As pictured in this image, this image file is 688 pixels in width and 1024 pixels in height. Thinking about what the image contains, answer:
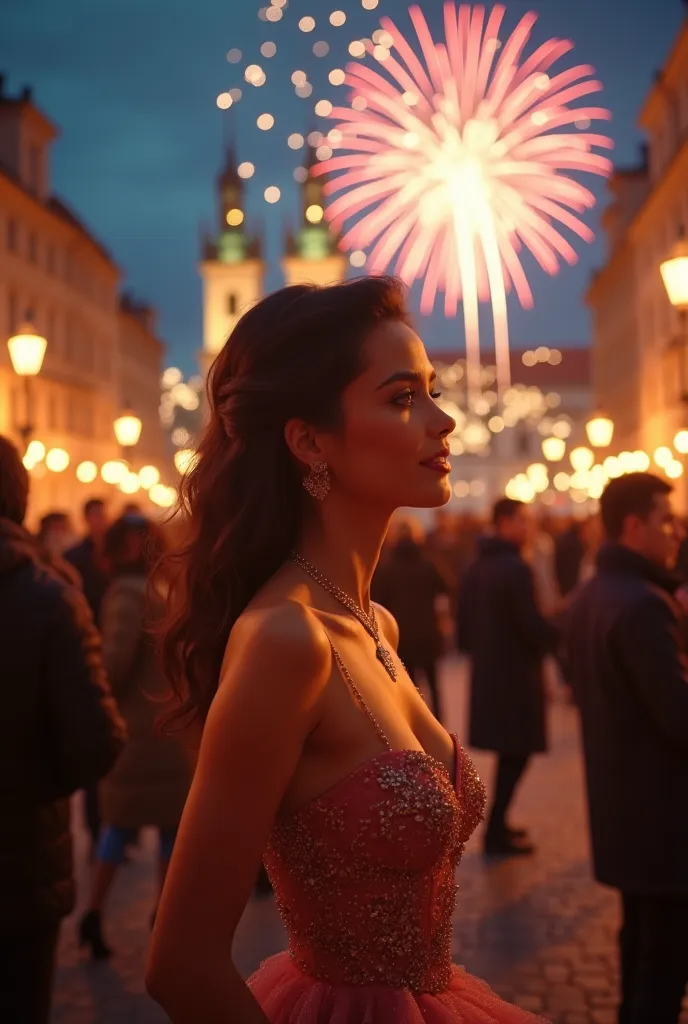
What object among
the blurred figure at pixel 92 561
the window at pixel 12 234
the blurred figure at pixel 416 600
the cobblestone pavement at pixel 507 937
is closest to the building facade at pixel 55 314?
the window at pixel 12 234

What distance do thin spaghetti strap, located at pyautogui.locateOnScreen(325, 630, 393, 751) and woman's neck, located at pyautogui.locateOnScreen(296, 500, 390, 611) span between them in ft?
0.60

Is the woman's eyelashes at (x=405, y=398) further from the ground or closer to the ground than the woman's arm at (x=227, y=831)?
further from the ground

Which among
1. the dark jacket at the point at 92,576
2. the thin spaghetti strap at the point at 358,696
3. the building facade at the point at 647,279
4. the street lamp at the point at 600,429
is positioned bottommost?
the thin spaghetti strap at the point at 358,696

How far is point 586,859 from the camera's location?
7152 millimetres

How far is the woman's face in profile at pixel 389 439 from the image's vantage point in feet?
6.39

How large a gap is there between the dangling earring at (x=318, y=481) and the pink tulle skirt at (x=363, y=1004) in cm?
75

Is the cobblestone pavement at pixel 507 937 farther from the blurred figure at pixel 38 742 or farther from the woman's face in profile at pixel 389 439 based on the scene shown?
the woman's face in profile at pixel 389 439

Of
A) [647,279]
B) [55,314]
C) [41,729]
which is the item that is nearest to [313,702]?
[41,729]

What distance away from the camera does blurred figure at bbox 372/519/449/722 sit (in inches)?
434

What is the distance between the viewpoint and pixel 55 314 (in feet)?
146

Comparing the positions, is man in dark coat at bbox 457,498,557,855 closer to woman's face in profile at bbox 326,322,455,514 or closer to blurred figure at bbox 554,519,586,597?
woman's face in profile at bbox 326,322,455,514

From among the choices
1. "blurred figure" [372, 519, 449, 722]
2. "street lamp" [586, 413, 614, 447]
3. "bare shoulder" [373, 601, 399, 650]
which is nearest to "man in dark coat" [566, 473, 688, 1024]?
"bare shoulder" [373, 601, 399, 650]

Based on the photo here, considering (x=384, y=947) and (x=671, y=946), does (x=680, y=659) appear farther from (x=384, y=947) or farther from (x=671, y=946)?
(x=384, y=947)

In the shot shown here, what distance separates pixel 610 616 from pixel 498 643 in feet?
13.3
